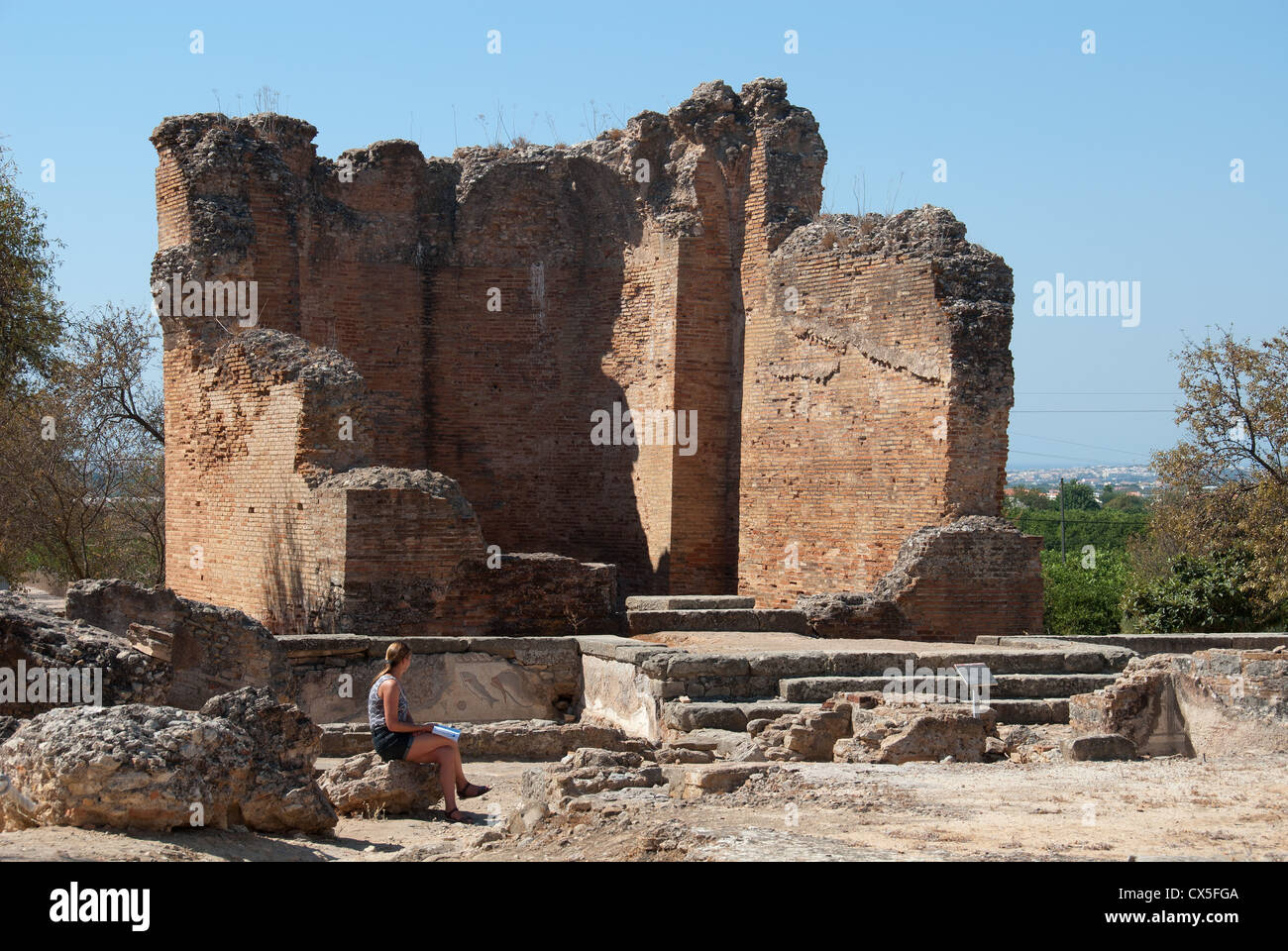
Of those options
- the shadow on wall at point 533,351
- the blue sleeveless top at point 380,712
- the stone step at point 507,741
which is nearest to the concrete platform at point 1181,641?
the stone step at point 507,741

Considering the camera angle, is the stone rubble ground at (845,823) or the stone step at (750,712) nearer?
the stone rubble ground at (845,823)

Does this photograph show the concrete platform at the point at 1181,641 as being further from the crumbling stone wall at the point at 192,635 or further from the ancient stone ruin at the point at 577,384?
the crumbling stone wall at the point at 192,635

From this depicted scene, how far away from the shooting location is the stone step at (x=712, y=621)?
14.1 m

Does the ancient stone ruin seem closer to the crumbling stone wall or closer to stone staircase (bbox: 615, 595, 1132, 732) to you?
the crumbling stone wall

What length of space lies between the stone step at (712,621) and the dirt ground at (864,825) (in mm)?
5693

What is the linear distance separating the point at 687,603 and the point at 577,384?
5738mm

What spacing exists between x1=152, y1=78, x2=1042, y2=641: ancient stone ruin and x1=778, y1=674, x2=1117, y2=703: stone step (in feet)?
11.9

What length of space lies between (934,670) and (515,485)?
983 cm

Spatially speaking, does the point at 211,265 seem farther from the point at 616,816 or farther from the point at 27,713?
the point at 616,816

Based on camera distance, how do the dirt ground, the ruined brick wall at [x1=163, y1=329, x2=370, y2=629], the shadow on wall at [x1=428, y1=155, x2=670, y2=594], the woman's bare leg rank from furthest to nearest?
the shadow on wall at [x1=428, y1=155, x2=670, y2=594] → the ruined brick wall at [x1=163, y1=329, x2=370, y2=629] → the woman's bare leg → the dirt ground

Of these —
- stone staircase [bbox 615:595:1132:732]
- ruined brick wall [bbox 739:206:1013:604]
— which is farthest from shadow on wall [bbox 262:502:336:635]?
ruined brick wall [bbox 739:206:1013:604]

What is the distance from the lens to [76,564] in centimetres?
2284

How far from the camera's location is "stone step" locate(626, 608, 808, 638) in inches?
556

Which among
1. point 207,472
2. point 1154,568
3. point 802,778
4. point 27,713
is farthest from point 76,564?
point 1154,568
